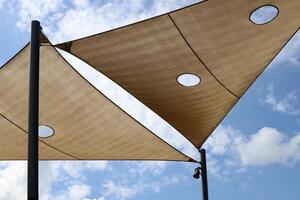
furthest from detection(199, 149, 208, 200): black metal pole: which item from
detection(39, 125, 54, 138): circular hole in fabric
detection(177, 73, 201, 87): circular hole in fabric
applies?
detection(39, 125, 54, 138): circular hole in fabric

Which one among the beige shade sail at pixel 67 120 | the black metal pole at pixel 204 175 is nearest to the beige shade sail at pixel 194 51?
the beige shade sail at pixel 67 120

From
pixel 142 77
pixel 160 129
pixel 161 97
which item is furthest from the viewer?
pixel 160 129

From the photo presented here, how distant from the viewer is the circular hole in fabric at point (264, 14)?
287 inches

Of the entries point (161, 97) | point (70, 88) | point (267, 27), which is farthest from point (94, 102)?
point (267, 27)

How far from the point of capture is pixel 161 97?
957cm

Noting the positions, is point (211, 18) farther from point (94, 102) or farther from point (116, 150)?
point (116, 150)

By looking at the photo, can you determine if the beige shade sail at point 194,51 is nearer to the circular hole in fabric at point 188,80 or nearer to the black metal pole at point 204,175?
the circular hole in fabric at point 188,80

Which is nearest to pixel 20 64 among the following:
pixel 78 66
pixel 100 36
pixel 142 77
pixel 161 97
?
pixel 78 66

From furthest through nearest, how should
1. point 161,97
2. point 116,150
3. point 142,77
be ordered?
point 116,150
point 161,97
point 142,77

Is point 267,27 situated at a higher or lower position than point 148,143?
higher

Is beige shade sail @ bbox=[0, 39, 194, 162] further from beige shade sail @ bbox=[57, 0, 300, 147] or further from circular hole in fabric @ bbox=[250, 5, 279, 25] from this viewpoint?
circular hole in fabric @ bbox=[250, 5, 279, 25]

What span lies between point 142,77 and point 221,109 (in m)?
2.16

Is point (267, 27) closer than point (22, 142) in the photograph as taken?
Yes

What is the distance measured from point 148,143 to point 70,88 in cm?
248
